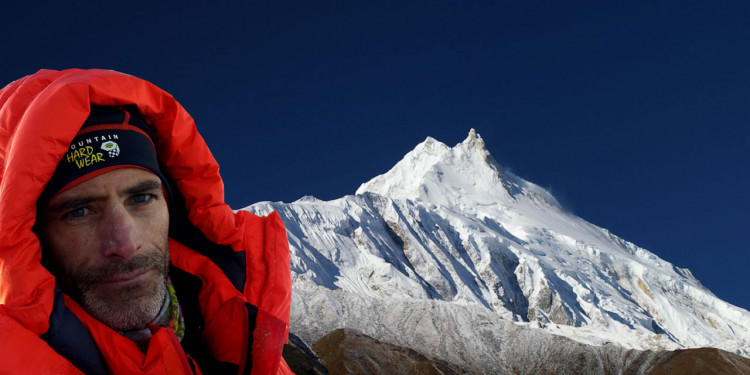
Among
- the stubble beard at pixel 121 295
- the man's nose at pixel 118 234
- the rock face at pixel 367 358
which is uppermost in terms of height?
the man's nose at pixel 118 234

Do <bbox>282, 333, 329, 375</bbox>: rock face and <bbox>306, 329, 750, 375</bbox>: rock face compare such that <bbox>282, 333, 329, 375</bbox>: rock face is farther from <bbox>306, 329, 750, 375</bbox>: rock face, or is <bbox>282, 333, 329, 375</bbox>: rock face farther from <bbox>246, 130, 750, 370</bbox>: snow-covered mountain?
<bbox>246, 130, 750, 370</bbox>: snow-covered mountain

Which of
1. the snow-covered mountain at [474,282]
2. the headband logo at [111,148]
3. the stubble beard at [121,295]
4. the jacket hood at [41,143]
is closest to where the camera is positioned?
the jacket hood at [41,143]

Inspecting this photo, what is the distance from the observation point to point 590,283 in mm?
154875

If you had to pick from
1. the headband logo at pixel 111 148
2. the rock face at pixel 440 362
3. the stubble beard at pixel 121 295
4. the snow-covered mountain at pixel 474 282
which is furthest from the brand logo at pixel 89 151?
the snow-covered mountain at pixel 474 282

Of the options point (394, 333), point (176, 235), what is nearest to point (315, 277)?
point (394, 333)

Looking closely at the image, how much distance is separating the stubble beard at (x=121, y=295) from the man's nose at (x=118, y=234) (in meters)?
0.05

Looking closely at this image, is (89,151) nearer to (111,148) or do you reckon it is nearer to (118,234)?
(111,148)

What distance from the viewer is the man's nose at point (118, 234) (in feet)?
8.29

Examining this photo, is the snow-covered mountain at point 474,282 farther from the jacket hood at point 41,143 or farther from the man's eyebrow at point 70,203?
the man's eyebrow at point 70,203

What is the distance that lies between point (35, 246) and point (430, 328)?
8245 cm

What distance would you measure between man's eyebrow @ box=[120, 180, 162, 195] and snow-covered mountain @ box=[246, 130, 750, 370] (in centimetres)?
7852

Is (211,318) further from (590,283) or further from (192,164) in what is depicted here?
(590,283)

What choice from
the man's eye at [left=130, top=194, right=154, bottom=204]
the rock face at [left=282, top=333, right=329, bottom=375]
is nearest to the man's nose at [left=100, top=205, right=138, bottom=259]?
the man's eye at [left=130, top=194, right=154, bottom=204]

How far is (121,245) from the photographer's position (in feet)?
8.36
